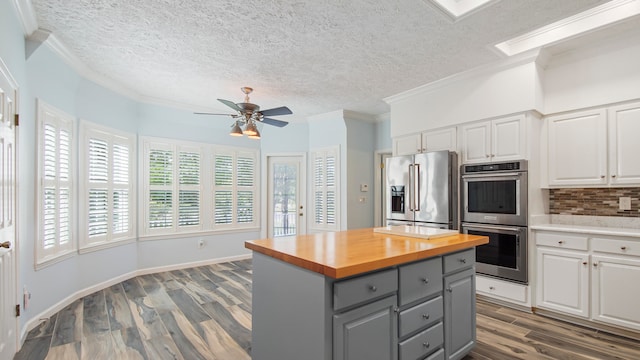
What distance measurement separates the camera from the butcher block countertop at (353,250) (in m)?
1.52

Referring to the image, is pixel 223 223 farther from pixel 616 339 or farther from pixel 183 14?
pixel 616 339

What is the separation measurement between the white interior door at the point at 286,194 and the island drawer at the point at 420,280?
13.6ft

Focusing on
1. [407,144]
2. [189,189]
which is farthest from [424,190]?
[189,189]

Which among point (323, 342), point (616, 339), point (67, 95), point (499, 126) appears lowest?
point (616, 339)

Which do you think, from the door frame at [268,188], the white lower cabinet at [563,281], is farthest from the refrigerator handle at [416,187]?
the door frame at [268,188]

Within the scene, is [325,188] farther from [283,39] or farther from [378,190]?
[283,39]

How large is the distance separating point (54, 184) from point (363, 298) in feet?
11.5

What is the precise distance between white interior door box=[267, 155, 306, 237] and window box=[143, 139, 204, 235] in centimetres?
138

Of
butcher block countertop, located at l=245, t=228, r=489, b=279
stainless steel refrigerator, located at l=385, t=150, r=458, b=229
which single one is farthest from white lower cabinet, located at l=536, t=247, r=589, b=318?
butcher block countertop, located at l=245, t=228, r=489, b=279

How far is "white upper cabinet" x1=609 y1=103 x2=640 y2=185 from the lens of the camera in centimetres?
278

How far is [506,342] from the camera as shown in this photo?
254 cm

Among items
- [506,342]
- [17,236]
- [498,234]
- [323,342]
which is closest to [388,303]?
[323,342]

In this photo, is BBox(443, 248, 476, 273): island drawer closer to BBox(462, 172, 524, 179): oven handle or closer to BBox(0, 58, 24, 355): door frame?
BBox(462, 172, 524, 179): oven handle

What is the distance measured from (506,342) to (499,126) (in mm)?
2193
